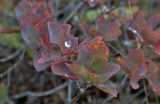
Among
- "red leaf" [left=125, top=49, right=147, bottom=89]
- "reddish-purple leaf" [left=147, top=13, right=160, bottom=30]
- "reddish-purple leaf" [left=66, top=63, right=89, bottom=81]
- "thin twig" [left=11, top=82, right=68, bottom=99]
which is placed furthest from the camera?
"thin twig" [left=11, top=82, right=68, bottom=99]

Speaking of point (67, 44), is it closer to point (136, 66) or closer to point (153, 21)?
point (136, 66)

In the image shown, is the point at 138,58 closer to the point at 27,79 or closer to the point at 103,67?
the point at 103,67

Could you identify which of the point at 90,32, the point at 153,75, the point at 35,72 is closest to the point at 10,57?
the point at 35,72

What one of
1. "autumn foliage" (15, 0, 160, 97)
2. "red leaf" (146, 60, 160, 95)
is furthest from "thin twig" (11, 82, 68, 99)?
"red leaf" (146, 60, 160, 95)

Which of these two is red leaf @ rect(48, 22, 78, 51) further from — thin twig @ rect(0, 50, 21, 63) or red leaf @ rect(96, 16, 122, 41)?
thin twig @ rect(0, 50, 21, 63)

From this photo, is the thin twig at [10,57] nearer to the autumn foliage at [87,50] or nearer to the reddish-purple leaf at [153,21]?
the autumn foliage at [87,50]

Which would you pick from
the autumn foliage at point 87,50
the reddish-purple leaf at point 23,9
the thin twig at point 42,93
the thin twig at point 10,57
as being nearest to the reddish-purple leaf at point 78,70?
the autumn foliage at point 87,50

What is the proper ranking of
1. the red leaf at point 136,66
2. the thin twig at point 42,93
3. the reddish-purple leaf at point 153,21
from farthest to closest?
the thin twig at point 42,93 < the reddish-purple leaf at point 153,21 < the red leaf at point 136,66

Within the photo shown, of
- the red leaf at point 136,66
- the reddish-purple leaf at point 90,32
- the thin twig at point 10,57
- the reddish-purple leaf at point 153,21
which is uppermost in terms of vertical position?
the reddish-purple leaf at point 90,32
